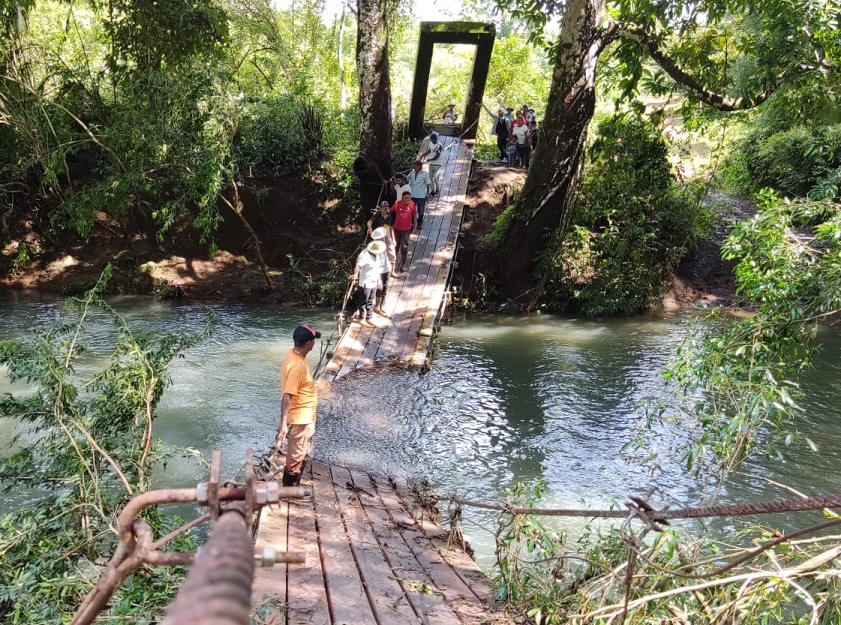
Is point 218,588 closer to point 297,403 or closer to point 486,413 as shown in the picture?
point 297,403

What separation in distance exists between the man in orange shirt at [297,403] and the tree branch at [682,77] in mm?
8482

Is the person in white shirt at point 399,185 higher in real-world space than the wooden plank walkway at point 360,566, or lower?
higher

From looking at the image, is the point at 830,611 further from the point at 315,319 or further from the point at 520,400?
the point at 315,319

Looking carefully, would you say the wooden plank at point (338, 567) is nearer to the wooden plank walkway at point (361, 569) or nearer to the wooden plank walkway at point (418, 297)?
the wooden plank walkway at point (361, 569)

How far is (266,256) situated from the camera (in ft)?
50.5

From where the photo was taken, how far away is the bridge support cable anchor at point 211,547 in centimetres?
77

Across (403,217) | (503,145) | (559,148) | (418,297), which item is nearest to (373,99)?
(403,217)

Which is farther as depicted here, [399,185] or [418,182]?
[399,185]

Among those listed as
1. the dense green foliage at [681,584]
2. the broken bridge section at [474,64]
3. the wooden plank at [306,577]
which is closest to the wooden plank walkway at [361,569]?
the wooden plank at [306,577]

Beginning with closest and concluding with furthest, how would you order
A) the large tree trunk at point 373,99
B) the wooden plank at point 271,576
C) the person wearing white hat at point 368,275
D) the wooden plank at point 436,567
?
the wooden plank at point 271,576 → the wooden plank at point 436,567 → the person wearing white hat at point 368,275 → the large tree trunk at point 373,99

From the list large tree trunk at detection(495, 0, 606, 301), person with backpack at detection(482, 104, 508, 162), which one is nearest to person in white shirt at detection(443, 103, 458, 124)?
person with backpack at detection(482, 104, 508, 162)

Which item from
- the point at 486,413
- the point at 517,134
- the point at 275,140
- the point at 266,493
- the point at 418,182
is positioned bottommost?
the point at 486,413

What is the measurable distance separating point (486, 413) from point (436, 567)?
468cm

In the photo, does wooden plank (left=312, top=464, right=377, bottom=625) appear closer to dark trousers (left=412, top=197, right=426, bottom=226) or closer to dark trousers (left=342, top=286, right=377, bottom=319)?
dark trousers (left=342, top=286, right=377, bottom=319)
